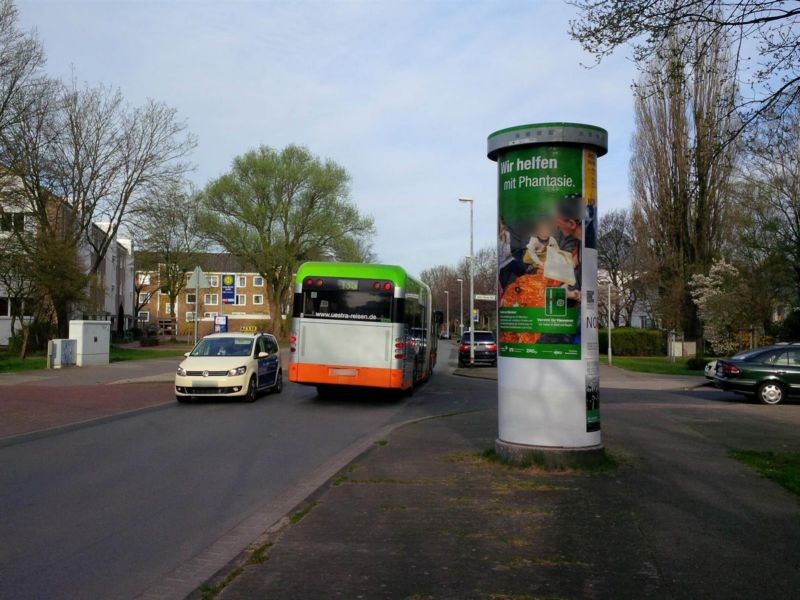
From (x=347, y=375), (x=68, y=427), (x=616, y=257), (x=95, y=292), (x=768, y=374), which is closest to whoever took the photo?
(x=68, y=427)

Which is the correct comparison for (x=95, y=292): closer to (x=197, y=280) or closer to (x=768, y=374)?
(x=197, y=280)

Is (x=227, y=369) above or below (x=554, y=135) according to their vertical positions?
below

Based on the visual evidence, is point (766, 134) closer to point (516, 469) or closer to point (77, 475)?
point (516, 469)

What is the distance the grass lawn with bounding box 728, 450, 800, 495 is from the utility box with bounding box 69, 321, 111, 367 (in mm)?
25073

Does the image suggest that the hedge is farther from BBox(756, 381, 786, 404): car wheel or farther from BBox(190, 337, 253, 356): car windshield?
BBox(190, 337, 253, 356): car windshield

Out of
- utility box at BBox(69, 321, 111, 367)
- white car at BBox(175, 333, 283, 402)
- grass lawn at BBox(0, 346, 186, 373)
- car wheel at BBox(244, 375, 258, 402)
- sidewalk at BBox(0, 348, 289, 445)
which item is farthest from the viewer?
utility box at BBox(69, 321, 111, 367)

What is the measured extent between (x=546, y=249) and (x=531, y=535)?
373 cm

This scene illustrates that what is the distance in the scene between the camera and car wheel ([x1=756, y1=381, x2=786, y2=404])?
19.0m

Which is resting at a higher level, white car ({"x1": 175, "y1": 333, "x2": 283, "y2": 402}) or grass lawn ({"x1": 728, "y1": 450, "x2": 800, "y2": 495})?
white car ({"x1": 175, "y1": 333, "x2": 283, "y2": 402})

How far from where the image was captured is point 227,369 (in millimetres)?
17312

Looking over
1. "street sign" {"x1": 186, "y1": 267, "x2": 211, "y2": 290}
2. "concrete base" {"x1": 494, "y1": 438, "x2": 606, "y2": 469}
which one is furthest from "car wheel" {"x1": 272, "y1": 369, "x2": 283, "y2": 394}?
"concrete base" {"x1": 494, "y1": 438, "x2": 606, "y2": 469}

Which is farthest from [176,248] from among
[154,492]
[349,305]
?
[154,492]

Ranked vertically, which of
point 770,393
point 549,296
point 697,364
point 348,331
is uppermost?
point 549,296

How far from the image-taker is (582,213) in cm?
884
